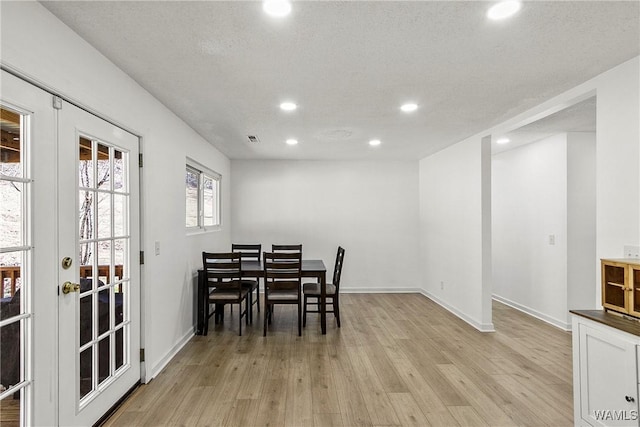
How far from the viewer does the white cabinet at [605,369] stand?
1883mm

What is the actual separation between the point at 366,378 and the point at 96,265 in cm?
222

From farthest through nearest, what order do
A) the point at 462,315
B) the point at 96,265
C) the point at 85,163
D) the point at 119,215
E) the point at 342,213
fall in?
the point at 342,213, the point at 462,315, the point at 119,215, the point at 96,265, the point at 85,163

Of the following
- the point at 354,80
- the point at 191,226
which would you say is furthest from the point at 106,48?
the point at 191,226

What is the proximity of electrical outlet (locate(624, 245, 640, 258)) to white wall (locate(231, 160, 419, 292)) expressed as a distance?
4291 millimetres

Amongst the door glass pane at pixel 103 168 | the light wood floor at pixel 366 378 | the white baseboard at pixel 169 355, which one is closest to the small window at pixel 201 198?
the white baseboard at pixel 169 355

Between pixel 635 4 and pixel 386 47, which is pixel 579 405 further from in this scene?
pixel 386 47

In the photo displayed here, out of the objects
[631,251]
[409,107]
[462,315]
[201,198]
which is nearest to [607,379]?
[631,251]

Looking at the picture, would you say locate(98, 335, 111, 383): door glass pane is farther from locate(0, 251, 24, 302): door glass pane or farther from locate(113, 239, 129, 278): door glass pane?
locate(0, 251, 24, 302): door glass pane

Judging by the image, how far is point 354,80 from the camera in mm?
2740

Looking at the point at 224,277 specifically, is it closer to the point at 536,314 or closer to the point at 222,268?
the point at 222,268

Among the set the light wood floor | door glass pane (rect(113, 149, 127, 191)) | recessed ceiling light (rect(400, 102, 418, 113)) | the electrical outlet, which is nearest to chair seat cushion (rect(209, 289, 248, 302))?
the light wood floor

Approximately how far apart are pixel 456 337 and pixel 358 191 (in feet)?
10.5

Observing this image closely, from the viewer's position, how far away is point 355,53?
2.29m

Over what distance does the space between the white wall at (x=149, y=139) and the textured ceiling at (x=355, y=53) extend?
0.39ft
